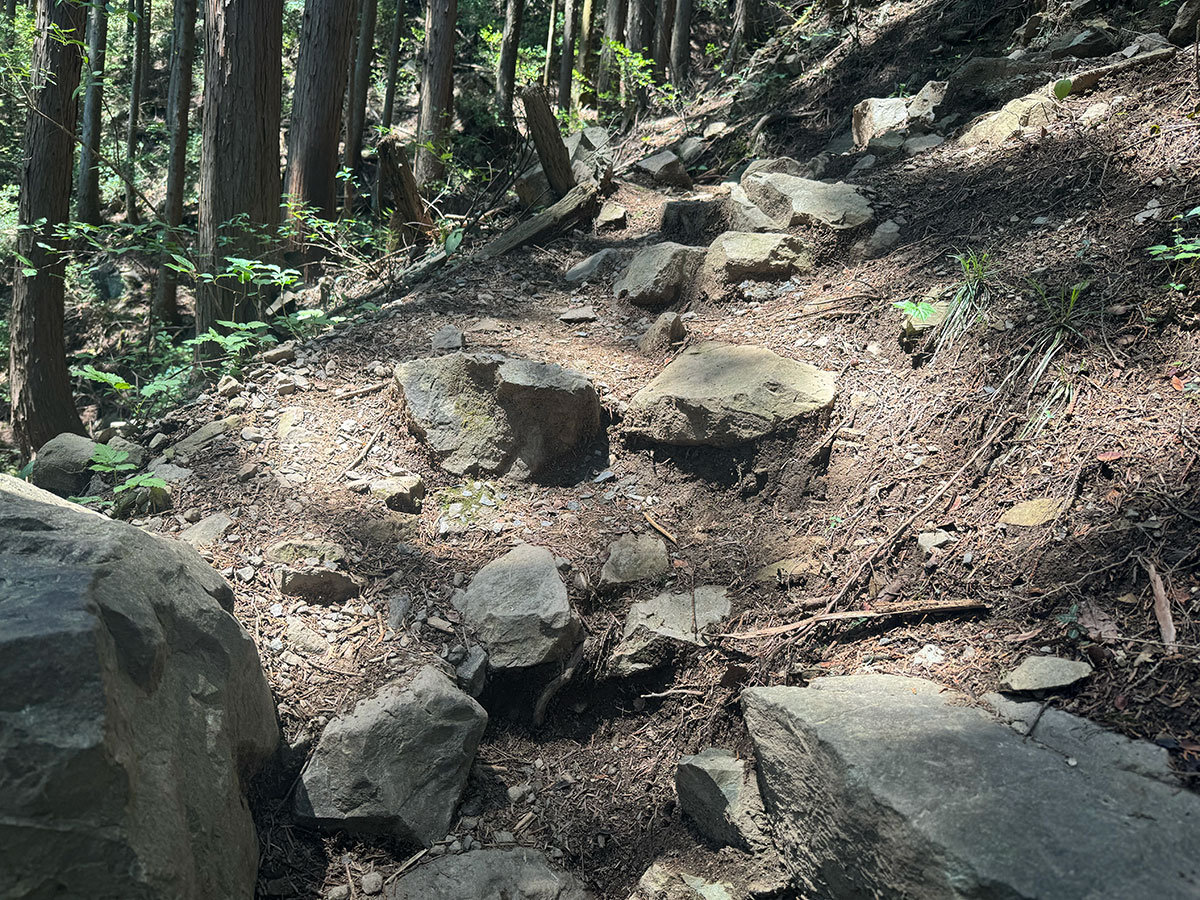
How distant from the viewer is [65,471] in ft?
13.8

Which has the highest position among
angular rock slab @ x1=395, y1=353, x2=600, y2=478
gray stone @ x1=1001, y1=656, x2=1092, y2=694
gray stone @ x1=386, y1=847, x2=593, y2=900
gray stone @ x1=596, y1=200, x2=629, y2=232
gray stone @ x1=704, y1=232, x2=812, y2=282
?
gray stone @ x1=596, y1=200, x2=629, y2=232

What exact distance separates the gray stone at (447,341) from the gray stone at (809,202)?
2.29m

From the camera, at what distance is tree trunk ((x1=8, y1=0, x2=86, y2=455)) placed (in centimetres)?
622

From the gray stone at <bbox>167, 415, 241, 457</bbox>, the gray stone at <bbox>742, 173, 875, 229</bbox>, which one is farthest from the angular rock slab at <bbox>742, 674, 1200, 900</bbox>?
the gray stone at <bbox>742, 173, 875, 229</bbox>

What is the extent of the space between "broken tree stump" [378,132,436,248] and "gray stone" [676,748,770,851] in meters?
4.79

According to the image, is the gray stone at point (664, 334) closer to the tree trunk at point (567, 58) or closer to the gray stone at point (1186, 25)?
the gray stone at point (1186, 25)

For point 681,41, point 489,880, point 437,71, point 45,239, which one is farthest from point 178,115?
point 489,880

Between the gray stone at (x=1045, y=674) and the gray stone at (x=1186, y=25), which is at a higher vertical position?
the gray stone at (x=1186, y=25)

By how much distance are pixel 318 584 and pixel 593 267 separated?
323 cm

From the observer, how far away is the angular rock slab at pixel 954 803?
69.5 inches

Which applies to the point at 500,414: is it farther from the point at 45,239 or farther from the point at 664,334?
the point at 45,239

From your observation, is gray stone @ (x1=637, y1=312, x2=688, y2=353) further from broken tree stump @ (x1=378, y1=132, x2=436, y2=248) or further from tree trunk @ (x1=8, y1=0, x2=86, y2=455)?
tree trunk @ (x1=8, y1=0, x2=86, y2=455)

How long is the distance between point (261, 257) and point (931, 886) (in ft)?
17.5

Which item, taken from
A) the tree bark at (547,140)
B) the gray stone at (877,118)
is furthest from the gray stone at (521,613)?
the gray stone at (877,118)
